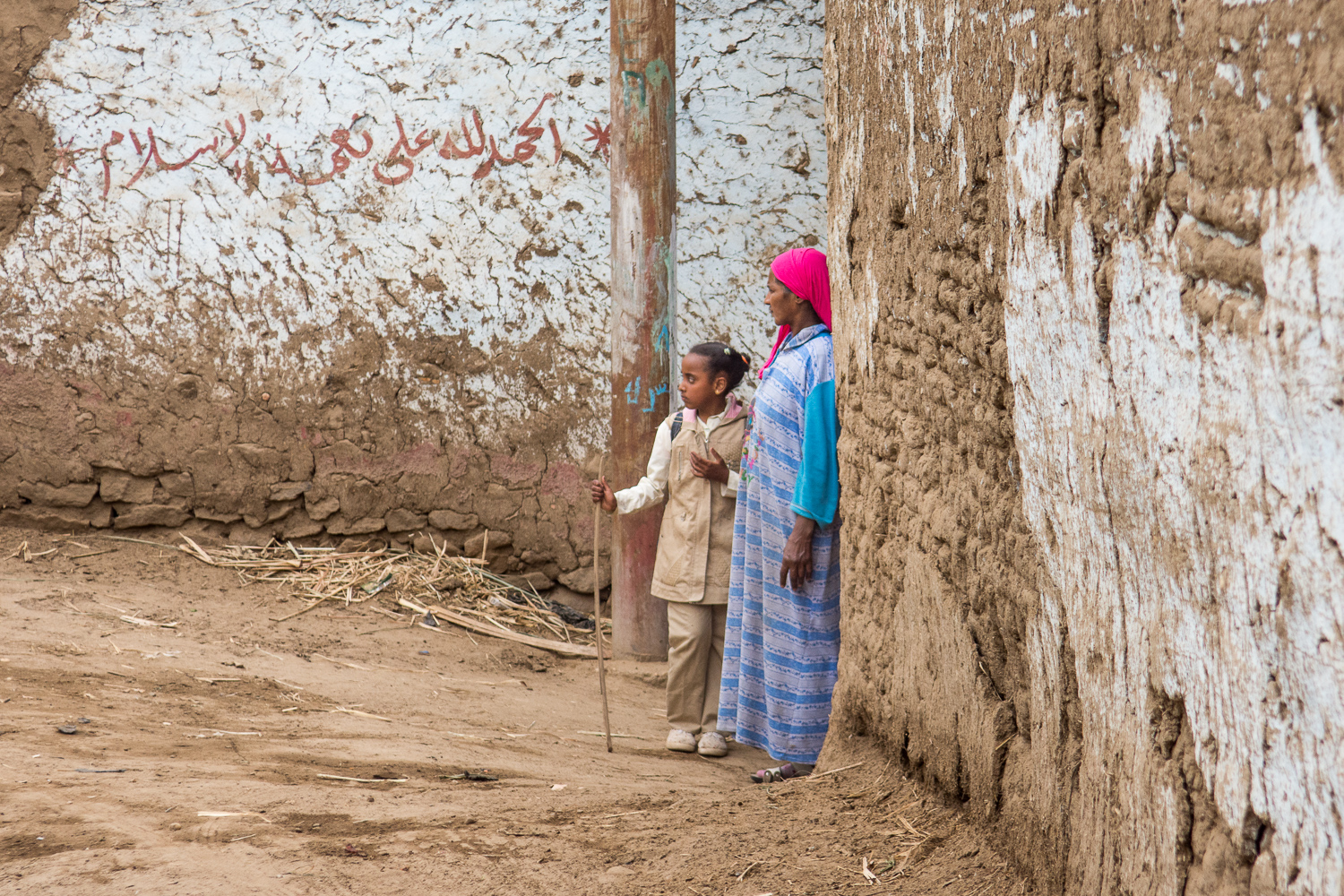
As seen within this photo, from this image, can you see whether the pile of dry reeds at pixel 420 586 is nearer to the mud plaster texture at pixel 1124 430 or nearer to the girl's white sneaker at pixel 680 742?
the girl's white sneaker at pixel 680 742

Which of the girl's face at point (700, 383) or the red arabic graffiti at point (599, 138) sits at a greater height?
the red arabic graffiti at point (599, 138)

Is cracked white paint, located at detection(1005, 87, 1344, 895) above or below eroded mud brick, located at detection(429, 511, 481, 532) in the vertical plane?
above

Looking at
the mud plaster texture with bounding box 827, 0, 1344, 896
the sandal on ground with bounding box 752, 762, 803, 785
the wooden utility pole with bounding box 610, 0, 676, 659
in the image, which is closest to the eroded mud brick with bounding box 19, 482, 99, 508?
the wooden utility pole with bounding box 610, 0, 676, 659

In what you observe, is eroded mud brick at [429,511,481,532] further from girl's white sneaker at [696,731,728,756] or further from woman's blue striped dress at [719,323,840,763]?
woman's blue striped dress at [719,323,840,763]

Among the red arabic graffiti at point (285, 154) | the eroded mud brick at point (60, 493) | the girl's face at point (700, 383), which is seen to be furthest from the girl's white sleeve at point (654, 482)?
the eroded mud brick at point (60, 493)

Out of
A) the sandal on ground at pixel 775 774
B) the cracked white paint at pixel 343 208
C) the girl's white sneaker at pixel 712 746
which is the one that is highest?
the cracked white paint at pixel 343 208

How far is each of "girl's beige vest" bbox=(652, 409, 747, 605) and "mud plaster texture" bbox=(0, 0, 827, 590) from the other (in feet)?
4.19

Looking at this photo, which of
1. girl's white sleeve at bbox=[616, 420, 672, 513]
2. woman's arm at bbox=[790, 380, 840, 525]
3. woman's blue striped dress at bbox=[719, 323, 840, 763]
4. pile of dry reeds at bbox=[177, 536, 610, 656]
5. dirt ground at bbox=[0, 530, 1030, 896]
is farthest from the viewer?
pile of dry reeds at bbox=[177, 536, 610, 656]

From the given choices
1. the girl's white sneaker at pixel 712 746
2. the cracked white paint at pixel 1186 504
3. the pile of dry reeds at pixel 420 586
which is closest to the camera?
the cracked white paint at pixel 1186 504

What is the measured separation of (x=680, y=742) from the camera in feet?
12.8

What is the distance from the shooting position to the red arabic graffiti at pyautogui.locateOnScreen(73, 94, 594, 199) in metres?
5.18

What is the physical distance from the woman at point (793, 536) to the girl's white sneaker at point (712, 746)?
1.22ft

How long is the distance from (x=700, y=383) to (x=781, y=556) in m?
0.81

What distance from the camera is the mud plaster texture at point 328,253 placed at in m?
5.11
